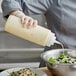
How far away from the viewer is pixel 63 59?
0.98 metres

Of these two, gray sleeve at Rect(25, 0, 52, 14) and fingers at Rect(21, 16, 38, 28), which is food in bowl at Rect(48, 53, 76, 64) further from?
gray sleeve at Rect(25, 0, 52, 14)

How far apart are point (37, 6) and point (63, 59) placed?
0.33 metres

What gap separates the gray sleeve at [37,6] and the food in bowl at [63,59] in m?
0.27

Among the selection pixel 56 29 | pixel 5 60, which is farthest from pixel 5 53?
pixel 56 29

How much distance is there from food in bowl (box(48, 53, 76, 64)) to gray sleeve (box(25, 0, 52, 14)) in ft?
Result: 0.87

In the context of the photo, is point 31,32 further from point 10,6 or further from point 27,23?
point 10,6

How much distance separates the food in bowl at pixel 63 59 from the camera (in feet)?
3.12

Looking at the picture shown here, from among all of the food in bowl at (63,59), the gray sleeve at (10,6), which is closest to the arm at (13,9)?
the gray sleeve at (10,6)

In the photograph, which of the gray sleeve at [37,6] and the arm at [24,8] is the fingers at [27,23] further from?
the gray sleeve at [37,6]

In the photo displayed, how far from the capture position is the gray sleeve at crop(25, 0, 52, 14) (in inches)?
45.8

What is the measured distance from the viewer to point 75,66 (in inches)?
34.5

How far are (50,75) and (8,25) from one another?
27cm

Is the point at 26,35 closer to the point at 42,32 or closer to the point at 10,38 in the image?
the point at 42,32

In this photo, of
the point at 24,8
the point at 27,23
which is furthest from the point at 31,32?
the point at 24,8
